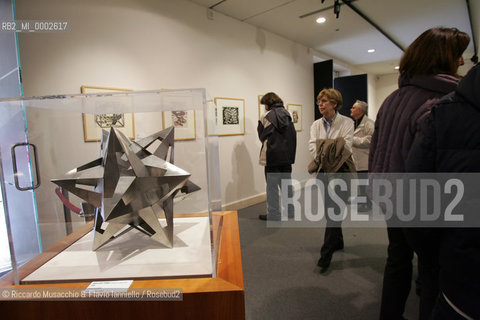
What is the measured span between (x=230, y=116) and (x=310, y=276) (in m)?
2.55

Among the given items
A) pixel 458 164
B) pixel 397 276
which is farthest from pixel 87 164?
pixel 397 276

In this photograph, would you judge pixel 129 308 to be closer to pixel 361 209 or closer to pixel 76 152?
pixel 76 152

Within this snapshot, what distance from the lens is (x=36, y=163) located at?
1063 millimetres

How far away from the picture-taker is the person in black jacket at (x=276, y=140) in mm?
3057

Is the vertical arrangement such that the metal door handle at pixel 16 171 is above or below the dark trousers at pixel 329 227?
above

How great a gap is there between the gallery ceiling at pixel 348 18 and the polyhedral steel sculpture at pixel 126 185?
121 inches

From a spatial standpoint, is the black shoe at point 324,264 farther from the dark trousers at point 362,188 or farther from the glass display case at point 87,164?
the dark trousers at point 362,188

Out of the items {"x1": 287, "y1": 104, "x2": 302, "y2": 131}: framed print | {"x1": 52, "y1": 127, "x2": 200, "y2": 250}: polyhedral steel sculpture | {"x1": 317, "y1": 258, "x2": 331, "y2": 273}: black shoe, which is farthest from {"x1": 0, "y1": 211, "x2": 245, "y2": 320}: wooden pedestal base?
{"x1": 287, "y1": 104, "x2": 302, "y2": 131}: framed print

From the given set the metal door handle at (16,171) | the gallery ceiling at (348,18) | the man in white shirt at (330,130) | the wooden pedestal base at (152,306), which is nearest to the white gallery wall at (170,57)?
the metal door handle at (16,171)

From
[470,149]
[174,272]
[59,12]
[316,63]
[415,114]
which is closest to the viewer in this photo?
[470,149]

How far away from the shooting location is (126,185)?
0.92m

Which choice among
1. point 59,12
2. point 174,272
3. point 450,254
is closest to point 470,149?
point 450,254

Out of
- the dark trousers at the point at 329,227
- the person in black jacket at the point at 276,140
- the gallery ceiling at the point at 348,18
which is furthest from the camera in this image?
the gallery ceiling at the point at 348,18

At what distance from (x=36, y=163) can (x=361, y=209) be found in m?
3.76
